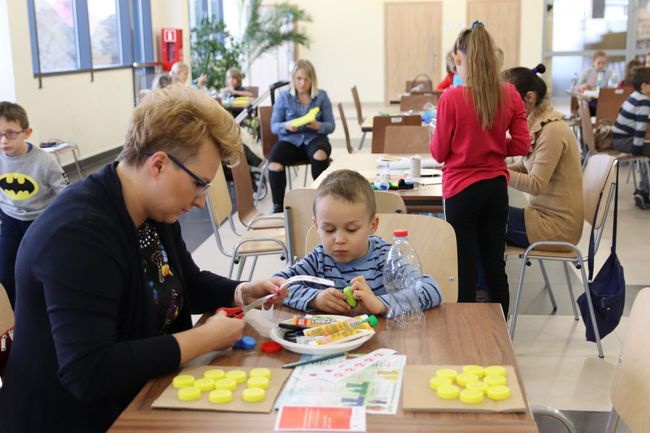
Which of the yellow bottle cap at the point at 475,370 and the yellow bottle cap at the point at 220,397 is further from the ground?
the yellow bottle cap at the point at 475,370

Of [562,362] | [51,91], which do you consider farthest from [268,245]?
[51,91]

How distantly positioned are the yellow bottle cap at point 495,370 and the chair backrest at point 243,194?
3.01 m

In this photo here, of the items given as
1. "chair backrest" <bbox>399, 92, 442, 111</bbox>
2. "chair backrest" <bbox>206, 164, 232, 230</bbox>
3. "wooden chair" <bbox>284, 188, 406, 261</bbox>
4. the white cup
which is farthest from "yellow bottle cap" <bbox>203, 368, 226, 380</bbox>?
"chair backrest" <bbox>399, 92, 442, 111</bbox>

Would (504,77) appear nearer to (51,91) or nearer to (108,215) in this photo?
(108,215)

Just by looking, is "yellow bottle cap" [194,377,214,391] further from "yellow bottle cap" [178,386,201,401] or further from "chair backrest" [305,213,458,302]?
"chair backrest" [305,213,458,302]

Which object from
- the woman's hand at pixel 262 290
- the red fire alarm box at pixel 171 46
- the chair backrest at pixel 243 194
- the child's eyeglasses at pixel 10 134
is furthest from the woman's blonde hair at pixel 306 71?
the red fire alarm box at pixel 171 46

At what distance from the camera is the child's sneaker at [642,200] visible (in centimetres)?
689

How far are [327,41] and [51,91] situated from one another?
876cm

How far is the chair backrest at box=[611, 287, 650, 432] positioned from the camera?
69.3 inches

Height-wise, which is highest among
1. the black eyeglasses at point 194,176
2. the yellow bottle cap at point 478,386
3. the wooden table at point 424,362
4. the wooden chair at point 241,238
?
the black eyeglasses at point 194,176

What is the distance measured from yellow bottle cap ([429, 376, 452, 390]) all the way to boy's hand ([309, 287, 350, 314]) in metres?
0.49

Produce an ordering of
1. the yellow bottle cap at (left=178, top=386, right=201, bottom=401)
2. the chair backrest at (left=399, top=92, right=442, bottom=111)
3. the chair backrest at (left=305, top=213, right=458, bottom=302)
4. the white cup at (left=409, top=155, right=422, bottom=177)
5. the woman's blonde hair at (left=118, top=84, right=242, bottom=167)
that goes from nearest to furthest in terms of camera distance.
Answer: the yellow bottle cap at (left=178, top=386, right=201, bottom=401) → the woman's blonde hair at (left=118, top=84, right=242, bottom=167) → the chair backrest at (left=305, top=213, right=458, bottom=302) → the white cup at (left=409, top=155, right=422, bottom=177) → the chair backrest at (left=399, top=92, right=442, bottom=111)

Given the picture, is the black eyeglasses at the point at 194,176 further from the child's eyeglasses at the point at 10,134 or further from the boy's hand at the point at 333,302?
the child's eyeglasses at the point at 10,134

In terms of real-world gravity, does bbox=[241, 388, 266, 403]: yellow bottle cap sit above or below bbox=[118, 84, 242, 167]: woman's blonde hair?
below
